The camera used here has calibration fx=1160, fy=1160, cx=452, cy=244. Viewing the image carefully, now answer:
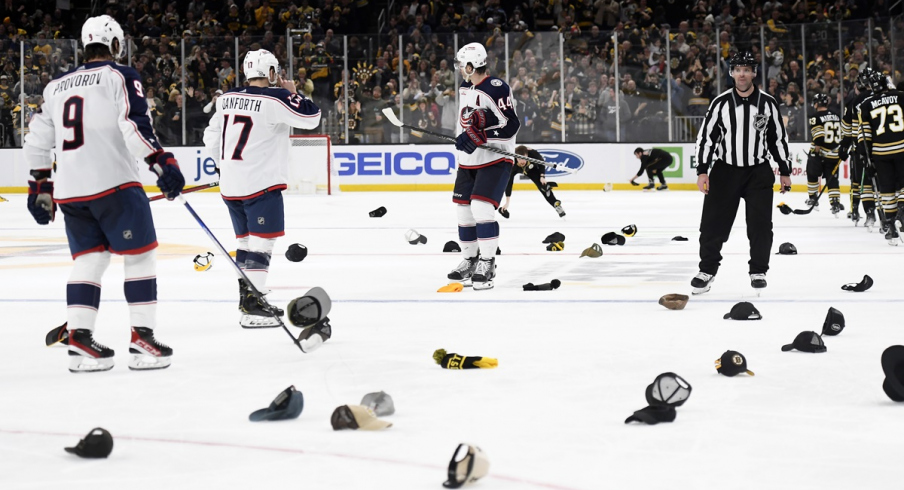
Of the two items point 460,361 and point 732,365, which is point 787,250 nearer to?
point 732,365

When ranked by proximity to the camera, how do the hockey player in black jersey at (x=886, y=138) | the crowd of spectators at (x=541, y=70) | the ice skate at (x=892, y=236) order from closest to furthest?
the ice skate at (x=892, y=236)
the hockey player in black jersey at (x=886, y=138)
the crowd of spectators at (x=541, y=70)

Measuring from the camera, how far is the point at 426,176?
18812 mm

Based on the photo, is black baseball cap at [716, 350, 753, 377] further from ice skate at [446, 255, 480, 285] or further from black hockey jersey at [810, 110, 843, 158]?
black hockey jersey at [810, 110, 843, 158]

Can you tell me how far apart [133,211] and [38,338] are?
1128 millimetres

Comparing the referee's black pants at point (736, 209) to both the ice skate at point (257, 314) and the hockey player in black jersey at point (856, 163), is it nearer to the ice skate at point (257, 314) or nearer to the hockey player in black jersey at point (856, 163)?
the ice skate at point (257, 314)

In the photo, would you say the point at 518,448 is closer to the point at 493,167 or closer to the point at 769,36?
the point at 493,167

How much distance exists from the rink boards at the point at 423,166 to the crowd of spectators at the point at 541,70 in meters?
0.19

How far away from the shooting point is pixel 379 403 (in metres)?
3.38

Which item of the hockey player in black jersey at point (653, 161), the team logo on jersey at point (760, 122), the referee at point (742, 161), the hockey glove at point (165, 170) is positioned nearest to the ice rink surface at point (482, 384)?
the referee at point (742, 161)

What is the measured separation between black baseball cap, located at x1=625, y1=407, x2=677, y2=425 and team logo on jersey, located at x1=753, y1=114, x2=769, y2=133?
3.28 meters

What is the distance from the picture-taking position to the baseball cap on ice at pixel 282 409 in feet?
10.9

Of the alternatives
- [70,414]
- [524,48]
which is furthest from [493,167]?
[524,48]

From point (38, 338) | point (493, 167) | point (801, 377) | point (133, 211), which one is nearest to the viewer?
point (801, 377)

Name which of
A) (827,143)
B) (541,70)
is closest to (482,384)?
(827,143)
